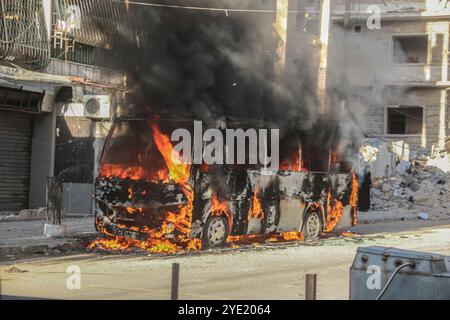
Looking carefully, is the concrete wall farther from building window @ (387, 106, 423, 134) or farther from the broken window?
the broken window

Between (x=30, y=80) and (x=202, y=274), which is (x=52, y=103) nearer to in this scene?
(x=30, y=80)

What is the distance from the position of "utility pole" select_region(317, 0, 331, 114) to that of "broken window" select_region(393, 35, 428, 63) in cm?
1433

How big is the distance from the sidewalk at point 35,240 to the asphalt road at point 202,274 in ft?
2.55

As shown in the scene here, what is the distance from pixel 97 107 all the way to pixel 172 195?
881 cm

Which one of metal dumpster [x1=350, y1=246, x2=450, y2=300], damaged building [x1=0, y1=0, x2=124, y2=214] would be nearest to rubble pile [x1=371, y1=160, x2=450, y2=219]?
damaged building [x1=0, y1=0, x2=124, y2=214]

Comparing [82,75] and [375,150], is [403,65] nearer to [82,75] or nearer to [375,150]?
[375,150]

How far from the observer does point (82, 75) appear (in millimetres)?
20641

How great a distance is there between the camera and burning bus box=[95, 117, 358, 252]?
11211mm

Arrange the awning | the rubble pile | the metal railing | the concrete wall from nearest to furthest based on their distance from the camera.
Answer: the awning < the metal railing < the concrete wall < the rubble pile

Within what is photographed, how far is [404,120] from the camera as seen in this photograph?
3803 cm

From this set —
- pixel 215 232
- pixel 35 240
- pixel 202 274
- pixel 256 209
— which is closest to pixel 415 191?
pixel 256 209

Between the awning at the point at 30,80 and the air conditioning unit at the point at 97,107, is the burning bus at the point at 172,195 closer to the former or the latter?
the awning at the point at 30,80
